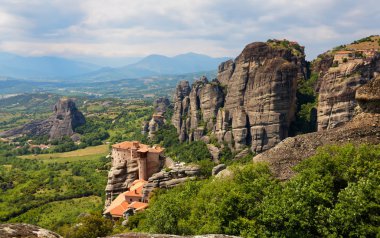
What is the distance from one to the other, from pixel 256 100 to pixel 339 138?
2232 inches

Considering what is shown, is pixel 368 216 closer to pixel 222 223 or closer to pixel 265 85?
pixel 222 223

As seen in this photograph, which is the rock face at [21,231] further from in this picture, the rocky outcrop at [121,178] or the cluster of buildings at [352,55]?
the cluster of buildings at [352,55]

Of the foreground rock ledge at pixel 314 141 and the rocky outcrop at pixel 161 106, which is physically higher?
the foreground rock ledge at pixel 314 141

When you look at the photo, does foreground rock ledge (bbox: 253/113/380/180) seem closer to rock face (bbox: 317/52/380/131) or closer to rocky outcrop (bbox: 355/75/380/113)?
rocky outcrop (bbox: 355/75/380/113)

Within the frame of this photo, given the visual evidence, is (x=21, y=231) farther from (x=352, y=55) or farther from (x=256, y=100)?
(x=352, y=55)

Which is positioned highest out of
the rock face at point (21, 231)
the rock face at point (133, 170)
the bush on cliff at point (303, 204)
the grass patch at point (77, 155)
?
the rock face at point (21, 231)

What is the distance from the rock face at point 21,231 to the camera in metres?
10.6

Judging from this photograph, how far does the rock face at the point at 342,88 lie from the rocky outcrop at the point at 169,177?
120 feet

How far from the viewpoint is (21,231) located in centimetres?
1093

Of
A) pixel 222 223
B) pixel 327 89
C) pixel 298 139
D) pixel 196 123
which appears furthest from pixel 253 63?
pixel 222 223

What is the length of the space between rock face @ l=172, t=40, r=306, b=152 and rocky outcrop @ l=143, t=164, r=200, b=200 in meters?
34.8

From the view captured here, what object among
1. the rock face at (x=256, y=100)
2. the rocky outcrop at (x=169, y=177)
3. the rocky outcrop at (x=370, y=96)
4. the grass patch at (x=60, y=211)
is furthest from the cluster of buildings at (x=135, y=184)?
the rocky outcrop at (x=370, y=96)

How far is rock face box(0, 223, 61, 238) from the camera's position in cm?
1059

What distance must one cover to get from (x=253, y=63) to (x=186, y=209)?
68.2m
